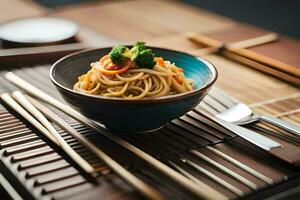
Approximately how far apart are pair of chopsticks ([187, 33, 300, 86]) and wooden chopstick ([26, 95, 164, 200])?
58cm

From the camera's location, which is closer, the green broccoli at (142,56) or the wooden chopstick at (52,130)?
the wooden chopstick at (52,130)

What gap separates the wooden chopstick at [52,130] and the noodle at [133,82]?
9cm

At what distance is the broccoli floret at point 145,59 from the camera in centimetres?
96

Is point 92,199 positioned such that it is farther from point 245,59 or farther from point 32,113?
point 245,59

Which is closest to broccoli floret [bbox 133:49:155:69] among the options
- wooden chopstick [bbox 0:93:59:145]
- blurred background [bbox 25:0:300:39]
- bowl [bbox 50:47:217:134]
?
bowl [bbox 50:47:217:134]

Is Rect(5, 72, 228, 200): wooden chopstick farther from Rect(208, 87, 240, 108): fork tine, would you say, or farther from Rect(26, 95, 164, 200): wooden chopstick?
Rect(208, 87, 240, 108): fork tine

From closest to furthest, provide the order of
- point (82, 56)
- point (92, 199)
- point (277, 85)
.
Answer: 1. point (92, 199)
2. point (82, 56)
3. point (277, 85)

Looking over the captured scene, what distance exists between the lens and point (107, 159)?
2.75 ft

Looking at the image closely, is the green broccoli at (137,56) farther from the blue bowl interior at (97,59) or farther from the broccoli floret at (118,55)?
the blue bowl interior at (97,59)

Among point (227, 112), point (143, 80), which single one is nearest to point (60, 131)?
point (143, 80)

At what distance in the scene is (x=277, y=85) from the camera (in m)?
1.26

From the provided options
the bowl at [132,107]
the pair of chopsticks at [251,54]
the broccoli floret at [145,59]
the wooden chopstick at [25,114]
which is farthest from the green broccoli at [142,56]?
the pair of chopsticks at [251,54]

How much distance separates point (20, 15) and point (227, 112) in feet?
3.70

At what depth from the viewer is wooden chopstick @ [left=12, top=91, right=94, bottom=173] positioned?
824 millimetres
